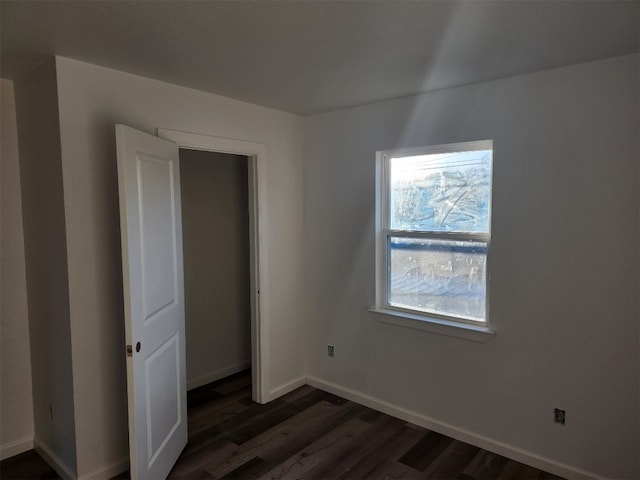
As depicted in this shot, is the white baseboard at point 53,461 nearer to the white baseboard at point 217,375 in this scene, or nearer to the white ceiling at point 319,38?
the white baseboard at point 217,375

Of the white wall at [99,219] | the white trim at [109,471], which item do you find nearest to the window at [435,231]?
the white wall at [99,219]

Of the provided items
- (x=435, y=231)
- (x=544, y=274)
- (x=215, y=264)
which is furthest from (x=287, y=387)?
(x=544, y=274)

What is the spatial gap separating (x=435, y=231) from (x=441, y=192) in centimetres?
28

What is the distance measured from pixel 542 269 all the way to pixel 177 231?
7.45ft

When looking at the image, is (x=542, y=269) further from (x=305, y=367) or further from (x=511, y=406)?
(x=305, y=367)

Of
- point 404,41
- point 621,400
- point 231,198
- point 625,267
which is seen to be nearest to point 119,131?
point 404,41

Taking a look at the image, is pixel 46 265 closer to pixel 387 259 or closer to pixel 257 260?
pixel 257 260

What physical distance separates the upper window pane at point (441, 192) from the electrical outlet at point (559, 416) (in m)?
1.15

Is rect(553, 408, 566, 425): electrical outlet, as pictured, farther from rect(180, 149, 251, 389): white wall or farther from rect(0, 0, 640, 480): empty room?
rect(180, 149, 251, 389): white wall

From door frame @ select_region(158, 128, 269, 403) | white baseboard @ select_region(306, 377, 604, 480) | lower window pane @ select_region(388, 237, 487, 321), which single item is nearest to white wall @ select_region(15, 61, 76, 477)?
door frame @ select_region(158, 128, 269, 403)

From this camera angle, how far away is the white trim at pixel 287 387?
366cm

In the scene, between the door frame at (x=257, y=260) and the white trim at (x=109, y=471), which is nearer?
the white trim at (x=109, y=471)

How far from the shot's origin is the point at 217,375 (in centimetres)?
414

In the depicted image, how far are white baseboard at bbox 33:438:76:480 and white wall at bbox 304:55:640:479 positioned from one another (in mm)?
2164
